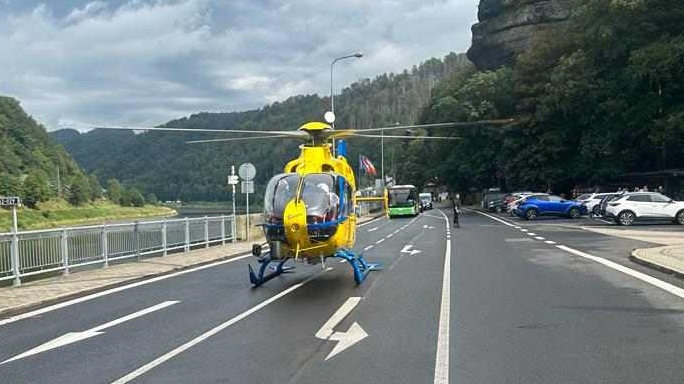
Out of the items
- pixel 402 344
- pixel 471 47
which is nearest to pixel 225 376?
pixel 402 344

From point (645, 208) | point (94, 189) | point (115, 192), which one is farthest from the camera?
point (94, 189)

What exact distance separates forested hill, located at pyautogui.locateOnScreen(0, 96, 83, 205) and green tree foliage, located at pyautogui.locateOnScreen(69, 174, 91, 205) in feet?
3.16

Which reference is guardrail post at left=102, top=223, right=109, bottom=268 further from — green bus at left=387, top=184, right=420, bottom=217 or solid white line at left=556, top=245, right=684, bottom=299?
green bus at left=387, top=184, right=420, bottom=217

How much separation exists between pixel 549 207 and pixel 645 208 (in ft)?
32.3

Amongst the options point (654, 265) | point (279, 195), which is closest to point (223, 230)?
point (279, 195)

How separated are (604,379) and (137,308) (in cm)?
787

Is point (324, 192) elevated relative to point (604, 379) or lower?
elevated

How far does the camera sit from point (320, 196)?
13703 millimetres

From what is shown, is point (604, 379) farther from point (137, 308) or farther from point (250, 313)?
point (137, 308)

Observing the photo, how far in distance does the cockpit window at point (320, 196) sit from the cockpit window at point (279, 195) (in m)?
0.24

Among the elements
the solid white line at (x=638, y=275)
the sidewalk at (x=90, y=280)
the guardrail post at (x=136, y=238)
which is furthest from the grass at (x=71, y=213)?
the solid white line at (x=638, y=275)

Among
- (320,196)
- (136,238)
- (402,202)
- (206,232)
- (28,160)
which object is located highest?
(28,160)

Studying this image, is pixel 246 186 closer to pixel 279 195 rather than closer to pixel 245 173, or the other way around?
pixel 245 173

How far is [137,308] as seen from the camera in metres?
11.6
